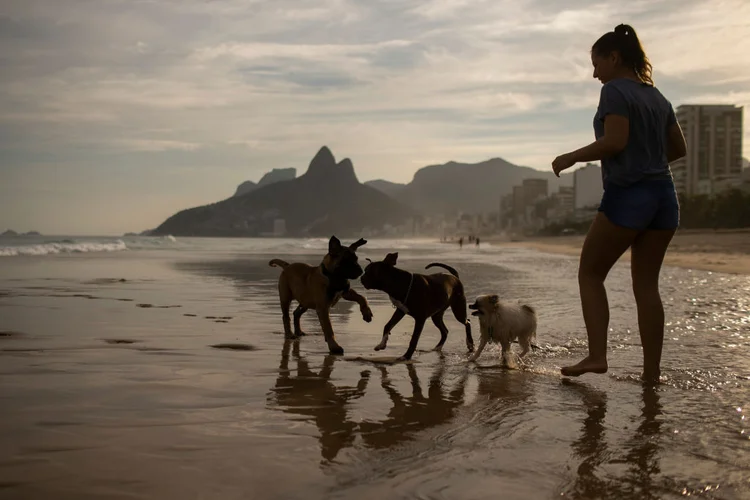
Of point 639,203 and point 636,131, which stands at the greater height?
point 636,131

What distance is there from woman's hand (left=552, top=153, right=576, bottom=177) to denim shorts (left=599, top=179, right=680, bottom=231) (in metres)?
0.32

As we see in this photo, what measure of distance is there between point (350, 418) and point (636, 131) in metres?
2.82

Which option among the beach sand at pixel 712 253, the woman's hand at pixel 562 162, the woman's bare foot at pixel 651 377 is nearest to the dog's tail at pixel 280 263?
the woman's hand at pixel 562 162

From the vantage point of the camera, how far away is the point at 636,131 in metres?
4.85

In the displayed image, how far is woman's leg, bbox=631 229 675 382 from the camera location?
501 cm

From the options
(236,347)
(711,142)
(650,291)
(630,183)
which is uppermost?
(711,142)

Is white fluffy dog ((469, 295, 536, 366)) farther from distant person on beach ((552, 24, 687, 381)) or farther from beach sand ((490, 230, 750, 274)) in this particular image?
beach sand ((490, 230, 750, 274))

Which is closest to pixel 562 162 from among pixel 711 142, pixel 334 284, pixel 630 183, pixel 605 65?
pixel 630 183

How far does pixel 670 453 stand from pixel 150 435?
247cm

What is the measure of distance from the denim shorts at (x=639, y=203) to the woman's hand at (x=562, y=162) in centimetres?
32

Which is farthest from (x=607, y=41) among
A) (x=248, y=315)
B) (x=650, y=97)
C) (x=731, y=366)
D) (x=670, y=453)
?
(x=248, y=315)

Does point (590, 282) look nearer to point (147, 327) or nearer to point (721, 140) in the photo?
point (147, 327)

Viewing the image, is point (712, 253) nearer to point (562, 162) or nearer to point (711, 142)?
point (562, 162)

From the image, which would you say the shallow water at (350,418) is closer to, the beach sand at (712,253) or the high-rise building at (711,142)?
the beach sand at (712,253)
